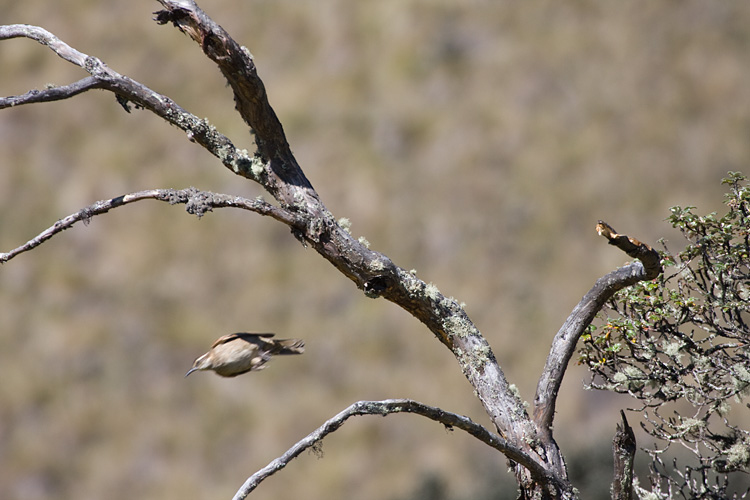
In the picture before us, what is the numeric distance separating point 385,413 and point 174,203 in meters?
0.99

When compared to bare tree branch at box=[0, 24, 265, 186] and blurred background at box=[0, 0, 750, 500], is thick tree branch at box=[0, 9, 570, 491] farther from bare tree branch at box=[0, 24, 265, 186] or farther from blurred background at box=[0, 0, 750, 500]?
blurred background at box=[0, 0, 750, 500]

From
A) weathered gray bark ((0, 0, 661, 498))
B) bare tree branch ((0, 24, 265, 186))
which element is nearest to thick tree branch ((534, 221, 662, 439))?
weathered gray bark ((0, 0, 661, 498))

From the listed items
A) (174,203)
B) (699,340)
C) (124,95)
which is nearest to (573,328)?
(699,340)

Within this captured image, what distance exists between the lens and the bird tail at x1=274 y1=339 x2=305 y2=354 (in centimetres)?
264

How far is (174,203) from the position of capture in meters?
2.48

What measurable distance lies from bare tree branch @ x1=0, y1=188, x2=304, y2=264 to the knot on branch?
40.5 inches

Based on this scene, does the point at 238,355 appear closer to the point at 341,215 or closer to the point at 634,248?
the point at 634,248

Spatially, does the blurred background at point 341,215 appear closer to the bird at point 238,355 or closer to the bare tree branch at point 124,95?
the bird at point 238,355

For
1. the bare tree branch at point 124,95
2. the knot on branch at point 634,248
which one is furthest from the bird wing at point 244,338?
the knot on branch at point 634,248

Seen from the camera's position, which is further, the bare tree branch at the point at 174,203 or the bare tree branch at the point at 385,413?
the bare tree branch at the point at 174,203

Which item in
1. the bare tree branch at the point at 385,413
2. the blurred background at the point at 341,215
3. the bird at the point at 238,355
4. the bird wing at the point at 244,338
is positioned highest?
the blurred background at the point at 341,215

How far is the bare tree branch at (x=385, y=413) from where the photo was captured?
2.20m

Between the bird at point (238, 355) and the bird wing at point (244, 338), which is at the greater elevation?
the bird wing at point (244, 338)

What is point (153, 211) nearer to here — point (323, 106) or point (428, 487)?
point (323, 106)
